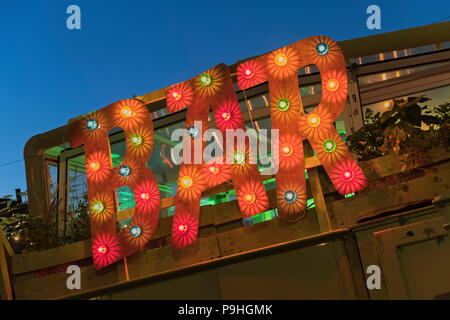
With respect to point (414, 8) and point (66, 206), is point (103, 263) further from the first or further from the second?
point (414, 8)

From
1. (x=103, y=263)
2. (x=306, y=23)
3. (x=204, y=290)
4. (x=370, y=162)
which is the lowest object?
(x=204, y=290)

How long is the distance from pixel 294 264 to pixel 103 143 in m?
2.94

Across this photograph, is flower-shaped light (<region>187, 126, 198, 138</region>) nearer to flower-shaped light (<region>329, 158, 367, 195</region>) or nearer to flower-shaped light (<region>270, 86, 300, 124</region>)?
flower-shaped light (<region>270, 86, 300, 124</region>)

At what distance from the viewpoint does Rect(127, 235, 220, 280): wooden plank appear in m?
4.57

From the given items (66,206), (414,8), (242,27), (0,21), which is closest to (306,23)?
(242,27)

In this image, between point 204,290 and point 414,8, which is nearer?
point 204,290

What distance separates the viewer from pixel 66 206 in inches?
329

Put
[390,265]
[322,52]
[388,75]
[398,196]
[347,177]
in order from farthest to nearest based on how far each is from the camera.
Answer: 1. [388,75]
2. [322,52]
3. [347,177]
4. [398,196]
5. [390,265]

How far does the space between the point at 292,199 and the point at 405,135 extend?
1.24 m

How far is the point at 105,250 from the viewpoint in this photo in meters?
4.88

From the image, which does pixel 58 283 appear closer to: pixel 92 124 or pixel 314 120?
pixel 92 124

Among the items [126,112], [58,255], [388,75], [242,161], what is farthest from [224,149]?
[388,75]

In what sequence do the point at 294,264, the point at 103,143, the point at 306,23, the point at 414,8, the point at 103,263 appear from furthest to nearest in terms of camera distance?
1. the point at 414,8
2. the point at 306,23
3. the point at 103,143
4. the point at 103,263
5. the point at 294,264

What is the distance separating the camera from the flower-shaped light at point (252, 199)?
14.7ft
